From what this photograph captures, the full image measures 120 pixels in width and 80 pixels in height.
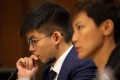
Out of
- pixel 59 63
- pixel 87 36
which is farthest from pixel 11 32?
pixel 87 36

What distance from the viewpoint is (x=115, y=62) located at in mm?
1395

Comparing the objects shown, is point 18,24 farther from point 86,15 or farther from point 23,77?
point 86,15

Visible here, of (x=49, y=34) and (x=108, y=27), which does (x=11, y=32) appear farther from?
(x=108, y=27)

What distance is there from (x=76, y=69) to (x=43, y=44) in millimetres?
306

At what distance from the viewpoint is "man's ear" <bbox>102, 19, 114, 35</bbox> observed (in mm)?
1452

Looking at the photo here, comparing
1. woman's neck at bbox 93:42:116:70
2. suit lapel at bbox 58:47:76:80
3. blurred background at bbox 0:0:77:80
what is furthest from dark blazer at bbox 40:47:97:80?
blurred background at bbox 0:0:77:80

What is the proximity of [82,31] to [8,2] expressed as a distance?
113 inches

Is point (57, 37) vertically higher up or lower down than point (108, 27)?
higher up

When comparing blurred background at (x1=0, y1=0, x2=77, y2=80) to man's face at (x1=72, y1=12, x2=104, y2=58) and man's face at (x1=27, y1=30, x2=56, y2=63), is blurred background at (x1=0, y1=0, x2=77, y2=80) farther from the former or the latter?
man's face at (x1=72, y1=12, x2=104, y2=58)

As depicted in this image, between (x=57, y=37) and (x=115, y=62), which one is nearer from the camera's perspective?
(x=115, y=62)

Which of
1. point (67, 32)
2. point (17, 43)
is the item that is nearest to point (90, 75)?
point (67, 32)

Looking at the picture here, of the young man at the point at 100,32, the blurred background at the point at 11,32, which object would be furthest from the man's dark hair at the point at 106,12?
the blurred background at the point at 11,32

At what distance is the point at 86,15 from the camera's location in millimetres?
1500

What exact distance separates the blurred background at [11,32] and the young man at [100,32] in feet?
8.99
